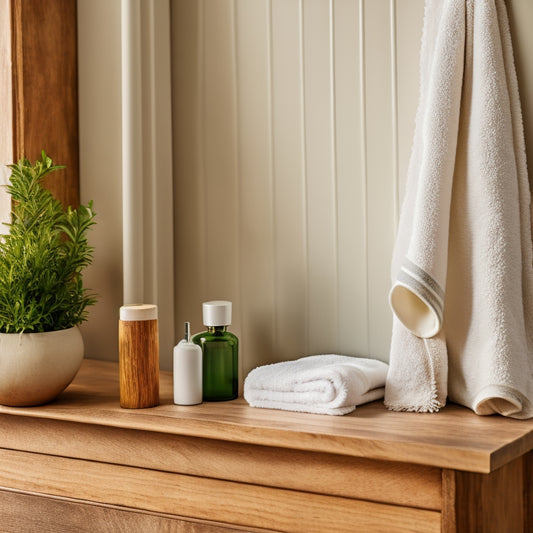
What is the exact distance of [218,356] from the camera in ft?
3.51

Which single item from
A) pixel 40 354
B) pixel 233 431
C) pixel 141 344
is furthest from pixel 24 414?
pixel 233 431

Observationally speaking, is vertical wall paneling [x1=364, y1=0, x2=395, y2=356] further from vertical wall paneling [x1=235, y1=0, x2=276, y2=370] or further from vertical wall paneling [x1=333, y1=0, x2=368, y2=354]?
vertical wall paneling [x1=235, y1=0, x2=276, y2=370]

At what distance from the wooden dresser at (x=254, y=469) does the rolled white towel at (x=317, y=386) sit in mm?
19

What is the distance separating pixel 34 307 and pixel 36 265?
0.06m

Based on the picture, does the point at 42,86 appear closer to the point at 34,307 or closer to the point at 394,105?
the point at 34,307

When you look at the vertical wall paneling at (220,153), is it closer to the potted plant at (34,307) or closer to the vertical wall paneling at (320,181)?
the vertical wall paneling at (320,181)

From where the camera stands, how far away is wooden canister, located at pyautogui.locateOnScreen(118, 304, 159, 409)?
1.02 m

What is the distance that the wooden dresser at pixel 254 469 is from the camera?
0.83 metres

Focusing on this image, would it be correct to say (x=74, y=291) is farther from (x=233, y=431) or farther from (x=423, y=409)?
(x=423, y=409)

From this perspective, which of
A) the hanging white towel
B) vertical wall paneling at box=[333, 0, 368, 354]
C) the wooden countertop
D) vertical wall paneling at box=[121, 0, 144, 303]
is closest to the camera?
the wooden countertop

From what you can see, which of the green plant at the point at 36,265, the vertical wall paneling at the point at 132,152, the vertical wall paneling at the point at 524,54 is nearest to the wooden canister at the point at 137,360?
the green plant at the point at 36,265

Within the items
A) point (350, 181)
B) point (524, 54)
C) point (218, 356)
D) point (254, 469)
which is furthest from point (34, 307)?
point (524, 54)

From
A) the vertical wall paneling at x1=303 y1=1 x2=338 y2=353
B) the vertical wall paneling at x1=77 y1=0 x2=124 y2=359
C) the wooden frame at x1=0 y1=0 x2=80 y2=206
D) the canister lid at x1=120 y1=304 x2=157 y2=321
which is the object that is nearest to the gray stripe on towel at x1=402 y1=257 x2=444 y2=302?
the vertical wall paneling at x1=303 y1=1 x2=338 y2=353

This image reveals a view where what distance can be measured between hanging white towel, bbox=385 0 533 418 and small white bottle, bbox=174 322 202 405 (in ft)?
0.85
